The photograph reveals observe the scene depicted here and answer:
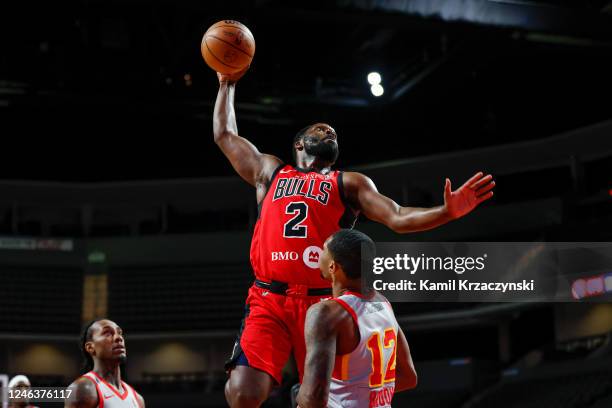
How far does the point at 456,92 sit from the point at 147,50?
710 centimetres

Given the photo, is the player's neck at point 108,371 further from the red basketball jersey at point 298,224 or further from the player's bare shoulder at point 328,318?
the player's bare shoulder at point 328,318

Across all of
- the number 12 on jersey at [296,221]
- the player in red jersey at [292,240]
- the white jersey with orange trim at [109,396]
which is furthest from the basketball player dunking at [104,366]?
the number 12 on jersey at [296,221]

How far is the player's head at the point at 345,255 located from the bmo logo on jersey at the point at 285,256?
3.08 ft

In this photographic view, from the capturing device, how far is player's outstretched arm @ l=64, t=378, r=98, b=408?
234 inches

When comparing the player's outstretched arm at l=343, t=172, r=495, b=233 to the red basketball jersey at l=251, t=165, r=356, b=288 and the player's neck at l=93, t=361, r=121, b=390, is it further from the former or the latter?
the player's neck at l=93, t=361, r=121, b=390

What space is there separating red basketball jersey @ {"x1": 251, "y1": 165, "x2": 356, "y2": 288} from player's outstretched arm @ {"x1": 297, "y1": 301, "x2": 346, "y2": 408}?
125 cm

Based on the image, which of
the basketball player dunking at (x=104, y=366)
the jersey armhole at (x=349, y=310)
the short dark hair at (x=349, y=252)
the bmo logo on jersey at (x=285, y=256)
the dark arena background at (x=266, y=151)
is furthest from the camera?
the dark arena background at (x=266, y=151)

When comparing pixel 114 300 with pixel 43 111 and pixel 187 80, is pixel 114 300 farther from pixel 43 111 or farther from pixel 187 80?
pixel 187 80

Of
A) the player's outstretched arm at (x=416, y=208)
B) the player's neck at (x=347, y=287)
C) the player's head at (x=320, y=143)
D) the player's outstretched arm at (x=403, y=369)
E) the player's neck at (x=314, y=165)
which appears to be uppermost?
the player's head at (x=320, y=143)

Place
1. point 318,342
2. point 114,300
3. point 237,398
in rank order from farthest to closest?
point 114,300 → point 237,398 → point 318,342

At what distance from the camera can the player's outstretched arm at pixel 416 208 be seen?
4227mm

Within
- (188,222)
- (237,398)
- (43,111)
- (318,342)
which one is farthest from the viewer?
(188,222)

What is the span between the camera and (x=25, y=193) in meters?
23.6

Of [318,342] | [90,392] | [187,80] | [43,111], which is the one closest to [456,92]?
[187,80]
